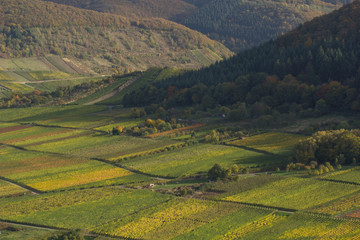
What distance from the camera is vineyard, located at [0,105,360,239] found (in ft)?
233

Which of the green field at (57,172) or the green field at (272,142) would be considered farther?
the green field at (272,142)

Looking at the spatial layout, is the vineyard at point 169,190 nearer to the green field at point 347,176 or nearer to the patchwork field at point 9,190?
the patchwork field at point 9,190

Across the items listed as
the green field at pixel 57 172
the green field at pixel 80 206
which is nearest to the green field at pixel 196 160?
the green field at pixel 57 172

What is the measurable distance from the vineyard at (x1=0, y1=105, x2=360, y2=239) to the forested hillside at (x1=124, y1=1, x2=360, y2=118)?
947 inches

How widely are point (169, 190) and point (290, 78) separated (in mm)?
83228

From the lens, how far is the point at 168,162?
11056 cm

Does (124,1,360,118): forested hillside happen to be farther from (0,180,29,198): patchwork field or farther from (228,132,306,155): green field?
(0,180,29,198): patchwork field

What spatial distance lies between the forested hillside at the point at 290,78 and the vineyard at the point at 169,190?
24045mm

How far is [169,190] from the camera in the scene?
293 ft

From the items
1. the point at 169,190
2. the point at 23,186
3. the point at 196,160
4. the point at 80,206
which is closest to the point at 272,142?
the point at 196,160

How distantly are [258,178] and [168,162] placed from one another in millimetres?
23151

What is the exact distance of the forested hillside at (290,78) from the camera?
483 ft

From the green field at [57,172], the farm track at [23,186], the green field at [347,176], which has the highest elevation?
the green field at [347,176]

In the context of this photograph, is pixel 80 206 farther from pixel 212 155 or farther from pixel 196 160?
pixel 212 155
